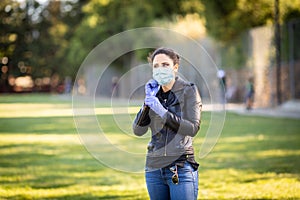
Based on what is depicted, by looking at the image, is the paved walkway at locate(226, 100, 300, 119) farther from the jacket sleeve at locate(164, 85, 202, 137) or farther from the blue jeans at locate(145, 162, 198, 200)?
the jacket sleeve at locate(164, 85, 202, 137)

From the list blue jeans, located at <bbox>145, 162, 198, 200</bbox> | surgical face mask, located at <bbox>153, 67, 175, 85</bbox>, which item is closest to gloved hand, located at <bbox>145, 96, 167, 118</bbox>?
surgical face mask, located at <bbox>153, 67, 175, 85</bbox>

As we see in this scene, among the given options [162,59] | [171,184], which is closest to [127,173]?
[171,184]

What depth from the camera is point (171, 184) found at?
164 inches

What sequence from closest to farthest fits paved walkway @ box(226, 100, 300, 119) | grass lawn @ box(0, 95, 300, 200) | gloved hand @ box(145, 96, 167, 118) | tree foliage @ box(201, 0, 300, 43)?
gloved hand @ box(145, 96, 167, 118)
grass lawn @ box(0, 95, 300, 200)
paved walkway @ box(226, 100, 300, 119)
tree foliage @ box(201, 0, 300, 43)

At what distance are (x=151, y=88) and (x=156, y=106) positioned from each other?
21 centimetres

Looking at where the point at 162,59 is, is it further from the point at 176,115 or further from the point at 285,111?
the point at 285,111

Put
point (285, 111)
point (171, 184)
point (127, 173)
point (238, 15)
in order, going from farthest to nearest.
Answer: point (238, 15) < point (285, 111) < point (127, 173) < point (171, 184)

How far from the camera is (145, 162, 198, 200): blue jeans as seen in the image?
4148mm

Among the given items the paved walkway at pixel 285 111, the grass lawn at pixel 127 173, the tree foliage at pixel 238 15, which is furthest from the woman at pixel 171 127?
the tree foliage at pixel 238 15

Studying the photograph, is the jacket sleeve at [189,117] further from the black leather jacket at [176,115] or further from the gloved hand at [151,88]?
the gloved hand at [151,88]

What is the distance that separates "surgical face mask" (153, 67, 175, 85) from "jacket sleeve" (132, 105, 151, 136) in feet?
0.68

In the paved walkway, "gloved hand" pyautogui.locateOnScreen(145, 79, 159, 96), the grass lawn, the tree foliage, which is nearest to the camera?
"gloved hand" pyautogui.locateOnScreen(145, 79, 159, 96)

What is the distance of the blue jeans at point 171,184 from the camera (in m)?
4.15

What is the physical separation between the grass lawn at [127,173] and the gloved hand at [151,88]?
63 cm
